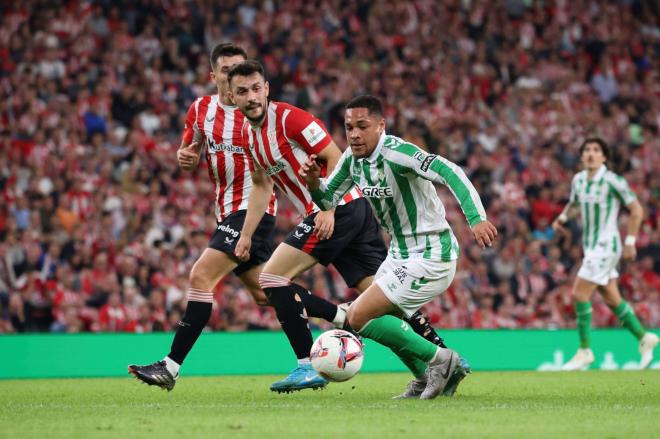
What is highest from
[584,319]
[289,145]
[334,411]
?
[289,145]

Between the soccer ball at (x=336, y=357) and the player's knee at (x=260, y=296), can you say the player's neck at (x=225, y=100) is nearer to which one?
the player's knee at (x=260, y=296)

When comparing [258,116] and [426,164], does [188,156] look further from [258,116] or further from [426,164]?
[426,164]

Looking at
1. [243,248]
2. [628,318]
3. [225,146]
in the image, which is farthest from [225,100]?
[628,318]

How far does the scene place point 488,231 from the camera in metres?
6.45

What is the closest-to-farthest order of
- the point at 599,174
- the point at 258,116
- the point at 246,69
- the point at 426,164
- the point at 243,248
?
the point at 426,164, the point at 246,69, the point at 258,116, the point at 243,248, the point at 599,174

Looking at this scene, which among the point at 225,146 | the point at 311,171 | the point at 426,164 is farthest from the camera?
the point at 225,146

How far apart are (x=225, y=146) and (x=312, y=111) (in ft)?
29.4

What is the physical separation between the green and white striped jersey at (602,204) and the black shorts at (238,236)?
5.07 m

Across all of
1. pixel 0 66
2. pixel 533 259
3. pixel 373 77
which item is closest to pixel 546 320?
pixel 533 259

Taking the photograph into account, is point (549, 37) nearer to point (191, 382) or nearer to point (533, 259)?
point (533, 259)

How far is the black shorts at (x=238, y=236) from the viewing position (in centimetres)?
827

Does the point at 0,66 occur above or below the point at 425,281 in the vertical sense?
above

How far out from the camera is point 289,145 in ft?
25.9

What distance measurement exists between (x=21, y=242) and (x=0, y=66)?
135 inches
